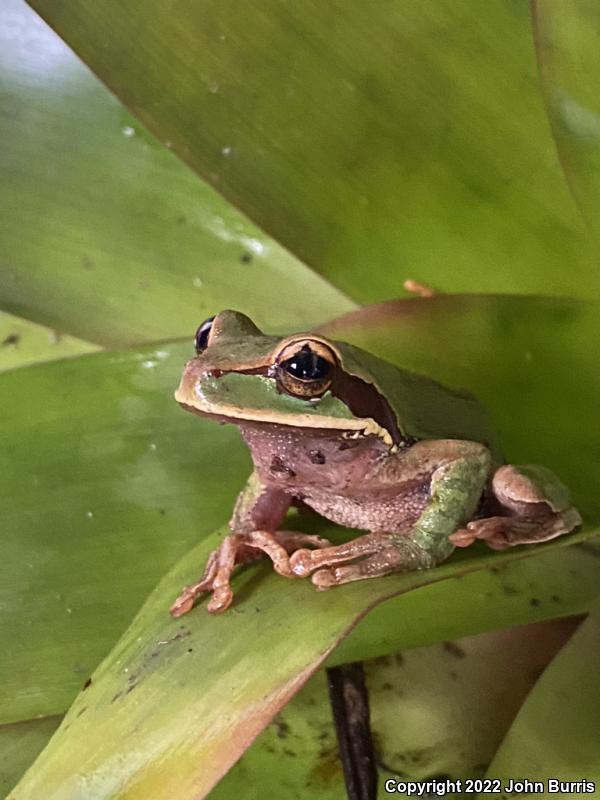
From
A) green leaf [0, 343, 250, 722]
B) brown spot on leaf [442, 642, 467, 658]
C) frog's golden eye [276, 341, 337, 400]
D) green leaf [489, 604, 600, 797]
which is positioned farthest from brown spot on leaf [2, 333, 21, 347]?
green leaf [489, 604, 600, 797]

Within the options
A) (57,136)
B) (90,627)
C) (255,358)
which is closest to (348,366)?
Answer: (255,358)

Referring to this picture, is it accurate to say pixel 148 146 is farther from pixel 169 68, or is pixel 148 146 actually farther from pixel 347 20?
pixel 347 20

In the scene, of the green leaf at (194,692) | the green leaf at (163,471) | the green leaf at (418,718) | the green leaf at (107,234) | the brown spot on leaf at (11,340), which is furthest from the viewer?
the brown spot on leaf at (11,340)

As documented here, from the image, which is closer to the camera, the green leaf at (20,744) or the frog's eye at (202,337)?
the frog's eye at (202,337)

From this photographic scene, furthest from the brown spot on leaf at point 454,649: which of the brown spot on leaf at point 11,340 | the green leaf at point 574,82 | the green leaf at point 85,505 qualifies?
the brown spot on leaf at point 11,340

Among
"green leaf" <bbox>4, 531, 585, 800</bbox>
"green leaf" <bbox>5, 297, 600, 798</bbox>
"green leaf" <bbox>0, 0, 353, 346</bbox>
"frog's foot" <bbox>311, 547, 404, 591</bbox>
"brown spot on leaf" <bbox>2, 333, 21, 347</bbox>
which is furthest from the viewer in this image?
"brown spot on leaf" <bbox>2, 333, 21, 347</bbox>

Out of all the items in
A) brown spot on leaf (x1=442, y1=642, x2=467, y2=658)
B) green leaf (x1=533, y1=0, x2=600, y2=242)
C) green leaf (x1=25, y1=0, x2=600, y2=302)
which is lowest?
brown spot on leaf (x1=442, y1=642, x2=467, y2=658)

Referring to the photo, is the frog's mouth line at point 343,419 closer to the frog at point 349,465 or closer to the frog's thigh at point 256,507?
the frog at point 349,465

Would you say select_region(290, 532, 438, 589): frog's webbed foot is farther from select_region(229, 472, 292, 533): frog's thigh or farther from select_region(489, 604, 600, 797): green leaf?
select_region(489, 604, 600, 797): green leaf
